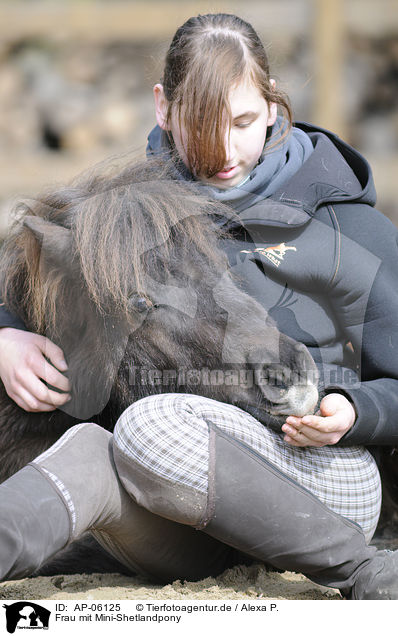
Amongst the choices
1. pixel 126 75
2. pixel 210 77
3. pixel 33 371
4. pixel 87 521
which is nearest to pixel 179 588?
pixel 87 521

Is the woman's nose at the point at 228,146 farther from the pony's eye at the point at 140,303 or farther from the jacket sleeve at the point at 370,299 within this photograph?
the pony's eye at the point at 140,303

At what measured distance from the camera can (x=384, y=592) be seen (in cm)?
149

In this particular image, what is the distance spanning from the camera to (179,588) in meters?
1.72

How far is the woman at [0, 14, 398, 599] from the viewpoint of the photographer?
1.54 metres

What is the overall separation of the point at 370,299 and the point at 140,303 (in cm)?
57

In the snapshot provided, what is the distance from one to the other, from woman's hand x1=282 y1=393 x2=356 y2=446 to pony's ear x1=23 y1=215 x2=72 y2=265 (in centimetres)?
68

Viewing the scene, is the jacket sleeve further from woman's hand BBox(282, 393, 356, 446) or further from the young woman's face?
the young woman's face

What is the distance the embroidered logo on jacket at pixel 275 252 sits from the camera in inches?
72.8

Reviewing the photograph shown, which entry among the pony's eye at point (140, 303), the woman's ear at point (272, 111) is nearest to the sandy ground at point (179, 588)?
the pony's eye at point (140, 303)
